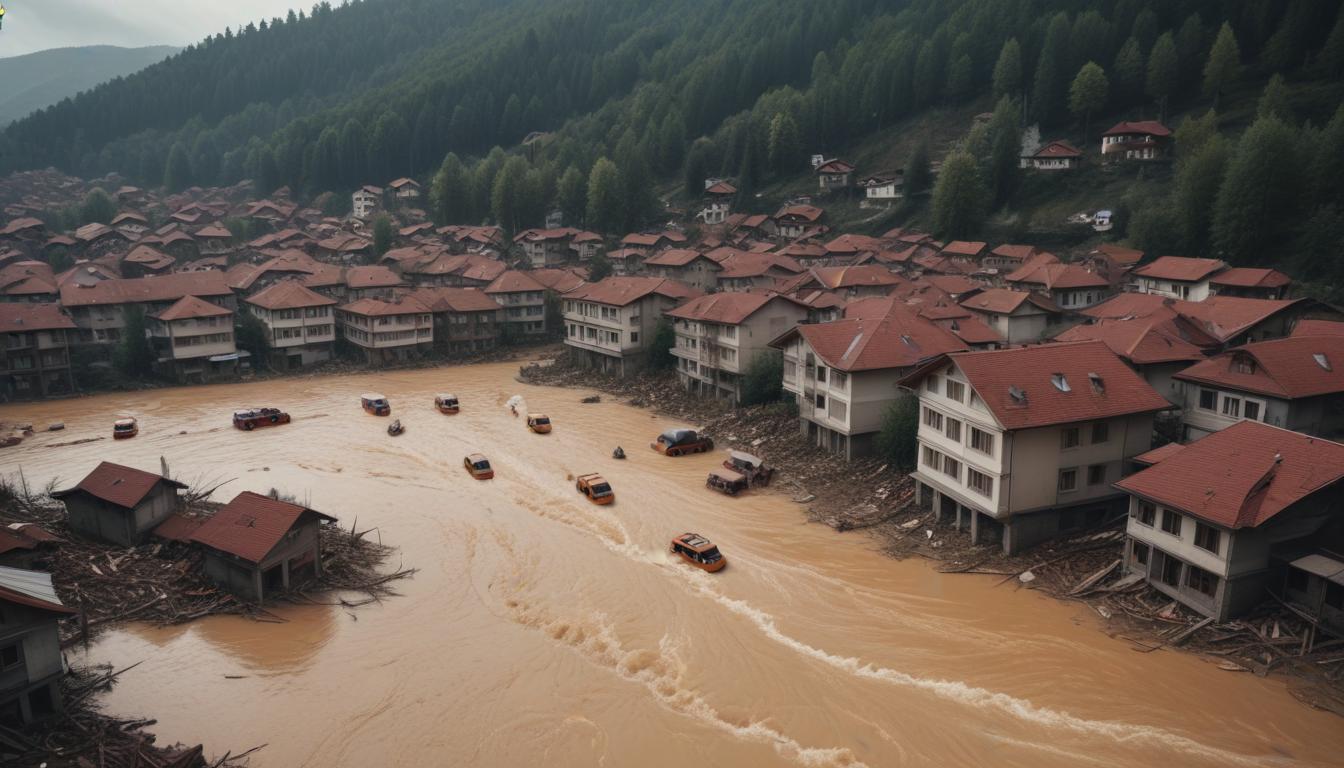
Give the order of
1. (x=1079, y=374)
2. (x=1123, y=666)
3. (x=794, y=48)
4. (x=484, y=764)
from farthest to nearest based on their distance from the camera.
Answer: (x=794, y=48), (x=1079, y=374), (x=1123, y=666), (x=484, y=764)

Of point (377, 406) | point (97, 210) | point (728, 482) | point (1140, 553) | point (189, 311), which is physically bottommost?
point (377, 406)

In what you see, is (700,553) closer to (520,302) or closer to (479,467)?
(479,467)

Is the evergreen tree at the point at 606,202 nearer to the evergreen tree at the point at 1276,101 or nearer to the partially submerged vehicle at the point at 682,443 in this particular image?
the evergreen tree at the point at 1276,101

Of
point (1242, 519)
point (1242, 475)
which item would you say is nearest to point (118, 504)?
point (1242, 519)

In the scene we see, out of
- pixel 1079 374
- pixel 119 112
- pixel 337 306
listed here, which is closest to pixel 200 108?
pixel 119 112

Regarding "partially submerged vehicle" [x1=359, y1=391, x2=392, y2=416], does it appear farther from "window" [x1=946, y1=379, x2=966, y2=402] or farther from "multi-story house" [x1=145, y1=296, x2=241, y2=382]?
"window" [x1=946, y1=379, x2=966, y2=402]

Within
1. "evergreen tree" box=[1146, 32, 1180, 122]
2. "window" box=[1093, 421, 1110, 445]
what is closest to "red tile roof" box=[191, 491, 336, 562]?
"window" box=[1093, 421, 1110, 445]

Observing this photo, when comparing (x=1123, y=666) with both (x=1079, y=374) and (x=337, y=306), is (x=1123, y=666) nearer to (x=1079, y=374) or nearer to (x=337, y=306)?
(x=1079, y=374)

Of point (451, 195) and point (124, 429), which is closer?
point (124, 429)
